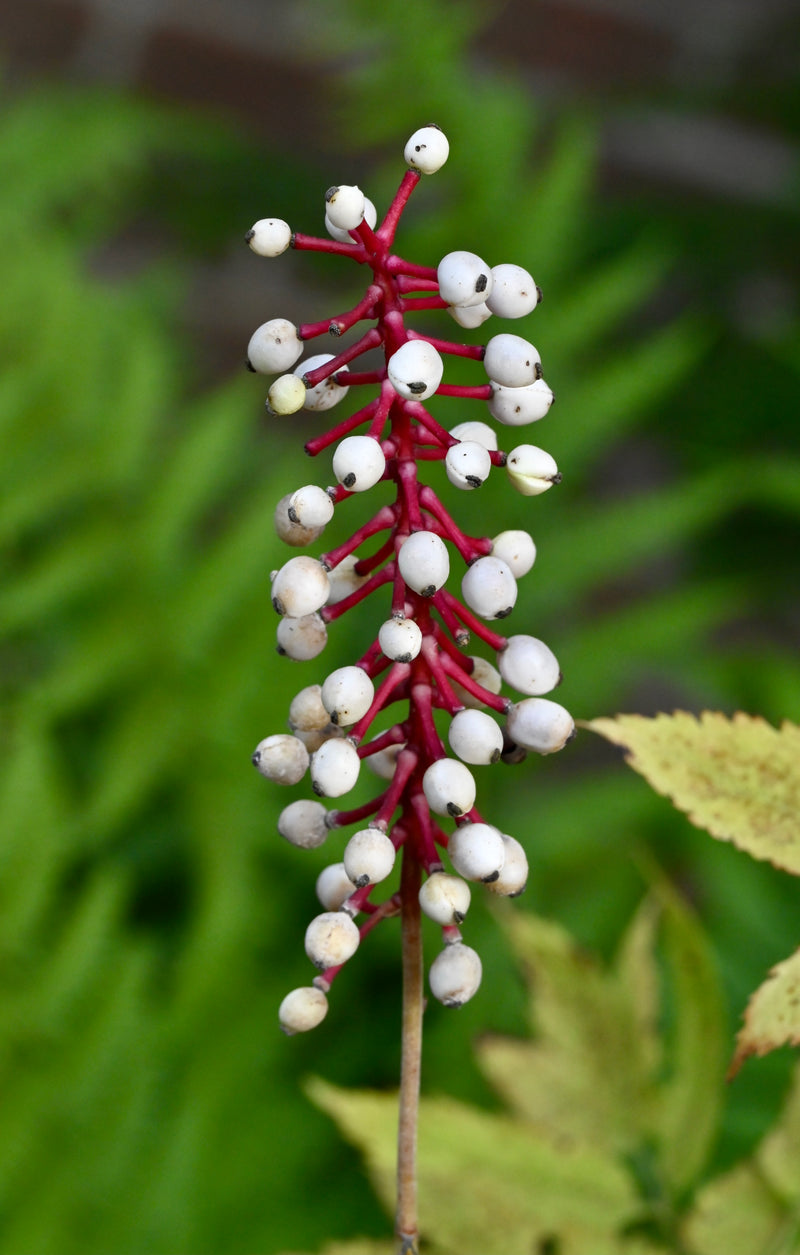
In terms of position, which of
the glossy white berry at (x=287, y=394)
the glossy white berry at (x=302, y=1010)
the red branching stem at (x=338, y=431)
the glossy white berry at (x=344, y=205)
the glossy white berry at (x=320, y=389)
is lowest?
the glossy white berry at (x=302, y=1010)

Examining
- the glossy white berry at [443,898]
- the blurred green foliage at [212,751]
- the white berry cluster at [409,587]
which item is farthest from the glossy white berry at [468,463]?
the blurred green foliage at [212,751]

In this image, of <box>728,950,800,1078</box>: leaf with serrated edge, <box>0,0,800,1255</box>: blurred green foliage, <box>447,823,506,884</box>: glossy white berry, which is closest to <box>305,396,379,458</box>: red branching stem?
<box>447,823,506,884</box>: glossy white berry

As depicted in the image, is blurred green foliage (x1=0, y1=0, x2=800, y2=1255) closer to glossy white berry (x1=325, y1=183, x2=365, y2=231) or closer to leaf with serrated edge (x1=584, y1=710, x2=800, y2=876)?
leaf with serrated edge (x1=584, y1=710, x2=800, y2=876)

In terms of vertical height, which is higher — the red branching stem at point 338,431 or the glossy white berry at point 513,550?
the red branching stem at point 338,431

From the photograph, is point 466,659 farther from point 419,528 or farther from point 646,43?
point 646,43

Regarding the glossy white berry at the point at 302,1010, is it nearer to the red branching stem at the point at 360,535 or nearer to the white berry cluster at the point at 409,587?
the white berry cluster at the point at 409,587

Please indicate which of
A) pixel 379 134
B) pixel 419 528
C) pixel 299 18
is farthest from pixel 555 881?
pixel 299 18
